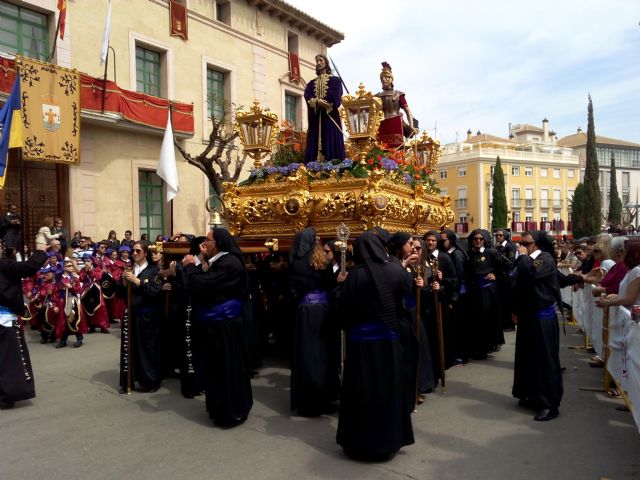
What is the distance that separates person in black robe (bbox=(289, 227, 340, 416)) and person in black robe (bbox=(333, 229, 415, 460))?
3.51 feet

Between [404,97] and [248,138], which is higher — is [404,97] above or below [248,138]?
above

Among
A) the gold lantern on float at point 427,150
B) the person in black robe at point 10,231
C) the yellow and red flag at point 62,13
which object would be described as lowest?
the person in black robe at point 10,231

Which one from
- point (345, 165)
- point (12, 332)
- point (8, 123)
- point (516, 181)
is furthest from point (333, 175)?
point (516, 181)

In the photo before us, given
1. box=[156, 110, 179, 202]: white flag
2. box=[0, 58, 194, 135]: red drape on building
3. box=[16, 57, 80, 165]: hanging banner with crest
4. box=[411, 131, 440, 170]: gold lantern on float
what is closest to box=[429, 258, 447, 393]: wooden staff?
box=[411, 131, 440, 170]: gold lantern on float

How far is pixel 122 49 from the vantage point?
15.9 m

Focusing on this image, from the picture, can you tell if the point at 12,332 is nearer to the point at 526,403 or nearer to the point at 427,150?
the point at 526,403

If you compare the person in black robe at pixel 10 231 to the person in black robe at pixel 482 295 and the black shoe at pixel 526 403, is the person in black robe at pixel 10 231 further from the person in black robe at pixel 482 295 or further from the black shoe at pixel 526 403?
the black shoe at pixel 526 403

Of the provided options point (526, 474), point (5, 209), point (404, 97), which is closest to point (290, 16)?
point (5, 209)

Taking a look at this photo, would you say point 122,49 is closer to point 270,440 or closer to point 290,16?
point 290,16

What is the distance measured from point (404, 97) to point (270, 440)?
5.83m

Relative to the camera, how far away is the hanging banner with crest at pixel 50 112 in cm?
1272

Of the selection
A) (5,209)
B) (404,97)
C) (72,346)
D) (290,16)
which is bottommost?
(72,346)

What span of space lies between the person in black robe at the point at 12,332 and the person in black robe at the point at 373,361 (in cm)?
348

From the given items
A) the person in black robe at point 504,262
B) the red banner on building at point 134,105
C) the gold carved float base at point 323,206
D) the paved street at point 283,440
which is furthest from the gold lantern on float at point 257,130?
the red banner on building at point 134,105
